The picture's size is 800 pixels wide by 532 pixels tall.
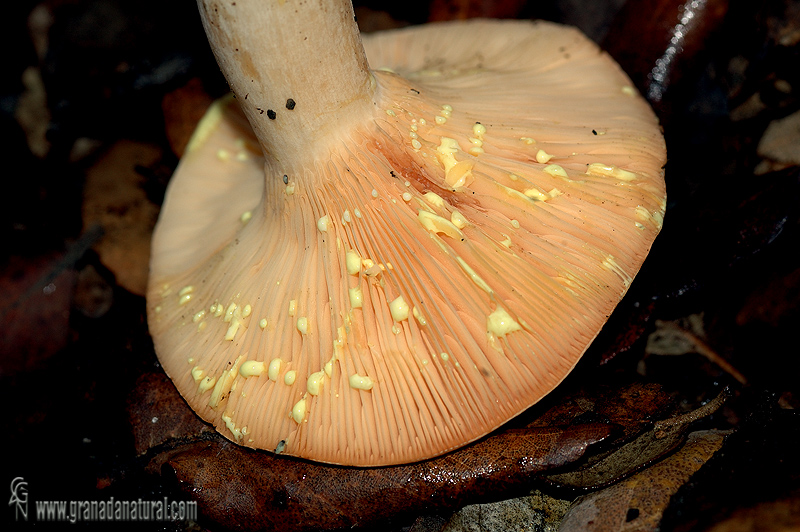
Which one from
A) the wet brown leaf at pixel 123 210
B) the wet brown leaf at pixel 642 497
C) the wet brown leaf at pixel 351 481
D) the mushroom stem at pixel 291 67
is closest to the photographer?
the mushroom stem at pixel 291 67

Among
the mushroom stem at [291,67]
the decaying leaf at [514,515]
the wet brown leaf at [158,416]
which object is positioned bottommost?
the wet brown leaf at [158,416]

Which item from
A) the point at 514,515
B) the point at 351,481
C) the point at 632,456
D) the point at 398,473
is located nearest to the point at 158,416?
the point at 351,481

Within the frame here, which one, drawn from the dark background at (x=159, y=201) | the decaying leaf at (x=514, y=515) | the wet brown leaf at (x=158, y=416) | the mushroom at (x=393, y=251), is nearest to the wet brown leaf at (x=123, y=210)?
the dark background at (x=159, y=201)

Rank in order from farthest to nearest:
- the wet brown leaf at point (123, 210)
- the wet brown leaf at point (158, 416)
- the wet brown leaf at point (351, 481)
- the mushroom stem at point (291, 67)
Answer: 1. the wet brown leaf at point (123, 210)
2. the wet brown leaf at point (158, 416)
3. the wet brown leaf at point (351, 481)
4. the mushroom stem at point (291, 67)

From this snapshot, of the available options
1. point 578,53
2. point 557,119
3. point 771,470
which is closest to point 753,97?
point 578,53

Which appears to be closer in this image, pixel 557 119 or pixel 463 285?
pixel 463 285

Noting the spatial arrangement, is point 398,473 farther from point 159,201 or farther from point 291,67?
point 159,201

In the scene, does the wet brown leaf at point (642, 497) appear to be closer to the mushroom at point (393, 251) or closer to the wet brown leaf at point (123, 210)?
the mushroom at point (393, 251)

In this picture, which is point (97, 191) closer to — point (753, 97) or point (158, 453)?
point (158, 453)
